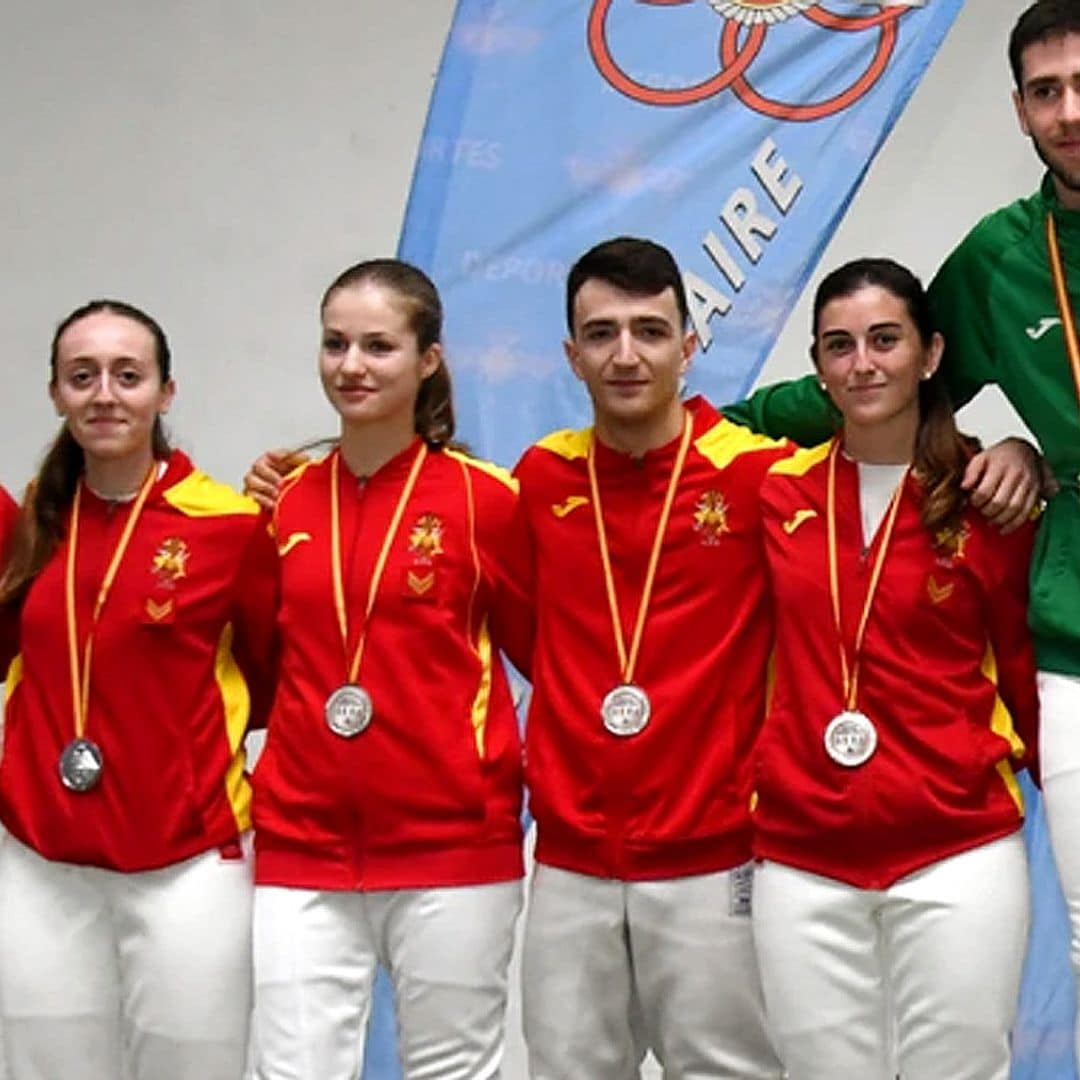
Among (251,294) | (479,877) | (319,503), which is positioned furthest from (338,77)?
(479,877)

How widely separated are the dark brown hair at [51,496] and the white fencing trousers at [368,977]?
0.64m

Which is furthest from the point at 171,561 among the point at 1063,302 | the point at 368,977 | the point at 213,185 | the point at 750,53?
the point at 213,185

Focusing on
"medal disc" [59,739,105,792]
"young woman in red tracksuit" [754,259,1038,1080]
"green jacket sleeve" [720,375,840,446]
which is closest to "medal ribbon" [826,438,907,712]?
"young woman in red tracksuit" [754,259,1038,1080]

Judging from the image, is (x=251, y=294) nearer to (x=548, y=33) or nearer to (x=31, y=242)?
(x=31, y=242)

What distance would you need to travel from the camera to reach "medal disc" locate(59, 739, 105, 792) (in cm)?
279

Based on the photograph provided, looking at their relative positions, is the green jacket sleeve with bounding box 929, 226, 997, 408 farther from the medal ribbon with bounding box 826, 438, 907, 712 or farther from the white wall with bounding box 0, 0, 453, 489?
the white wall with bounding box 0, 0, 453, 489

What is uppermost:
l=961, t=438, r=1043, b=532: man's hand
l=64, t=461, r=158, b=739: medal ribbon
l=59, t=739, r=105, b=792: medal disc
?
l=961, t=438, r=1043, b=532: man's hand

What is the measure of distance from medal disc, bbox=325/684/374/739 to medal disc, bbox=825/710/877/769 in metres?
0.67

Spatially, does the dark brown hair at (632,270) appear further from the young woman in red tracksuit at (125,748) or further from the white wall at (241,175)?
the white wall at (241,175)

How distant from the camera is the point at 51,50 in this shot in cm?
460

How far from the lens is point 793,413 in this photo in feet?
10.2

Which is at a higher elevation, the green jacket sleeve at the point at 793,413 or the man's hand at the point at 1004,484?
the green jacket sleeve at the point at 793,413

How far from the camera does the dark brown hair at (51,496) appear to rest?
2.93m

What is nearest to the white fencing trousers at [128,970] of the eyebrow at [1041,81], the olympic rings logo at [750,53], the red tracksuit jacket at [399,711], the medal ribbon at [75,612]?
the red tracksuit jacket at [399,711]
